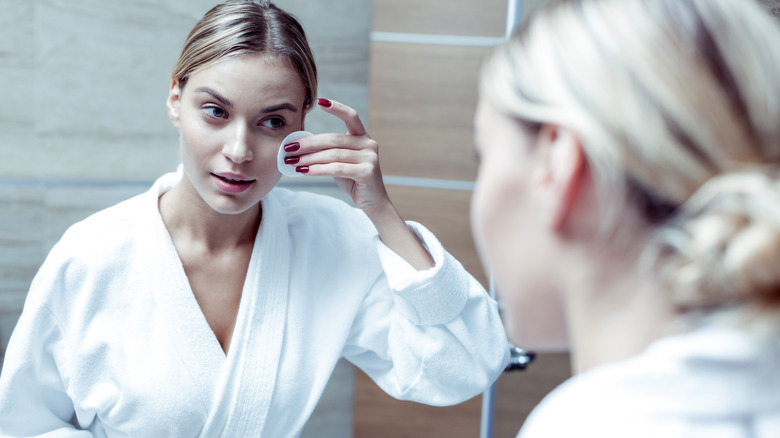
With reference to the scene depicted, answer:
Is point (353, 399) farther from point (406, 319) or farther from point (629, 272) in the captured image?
point (629, 272)

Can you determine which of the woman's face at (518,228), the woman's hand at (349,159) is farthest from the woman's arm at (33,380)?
the woman's face at (518,228)

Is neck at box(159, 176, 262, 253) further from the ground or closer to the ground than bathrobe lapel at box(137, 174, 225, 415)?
further from the ground

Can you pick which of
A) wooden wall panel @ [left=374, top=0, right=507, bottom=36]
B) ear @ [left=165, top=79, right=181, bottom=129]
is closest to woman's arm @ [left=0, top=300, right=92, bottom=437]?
ear @ [left=165, top=79, right=181, bottom=129]

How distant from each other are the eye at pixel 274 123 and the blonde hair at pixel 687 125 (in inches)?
22.7

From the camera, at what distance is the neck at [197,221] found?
1044 mm

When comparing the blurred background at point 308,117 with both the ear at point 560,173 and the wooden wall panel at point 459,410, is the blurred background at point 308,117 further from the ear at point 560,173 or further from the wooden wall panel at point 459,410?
the ear at point 560,173

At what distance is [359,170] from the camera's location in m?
0.98

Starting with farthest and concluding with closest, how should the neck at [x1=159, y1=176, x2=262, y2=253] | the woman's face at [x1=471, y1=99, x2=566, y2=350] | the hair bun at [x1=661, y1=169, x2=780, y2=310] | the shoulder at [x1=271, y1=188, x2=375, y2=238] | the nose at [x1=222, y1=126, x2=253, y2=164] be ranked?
1. the shoulder at [x1=271, y1=188, x2=375, y2=238]
2. the neck at [x1=159, y1=176, x2=262, y2=253]
3. the nose at [x1=222, y1=126, x2=253, y2=164]
4. the woman's face at [x1=471, y1=99, x2=566, y2=350]
5. the hair bun at [x1=661, y1=169, x2=780, y2=310]

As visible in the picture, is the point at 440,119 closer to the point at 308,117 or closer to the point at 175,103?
the point at 308,117

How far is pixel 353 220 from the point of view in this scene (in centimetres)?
117

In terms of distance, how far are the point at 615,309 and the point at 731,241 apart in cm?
10

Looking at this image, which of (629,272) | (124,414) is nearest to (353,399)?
(124,414)

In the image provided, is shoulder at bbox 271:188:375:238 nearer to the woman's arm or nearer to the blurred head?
the woman's arm

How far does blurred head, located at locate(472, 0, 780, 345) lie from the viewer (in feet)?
1.38
